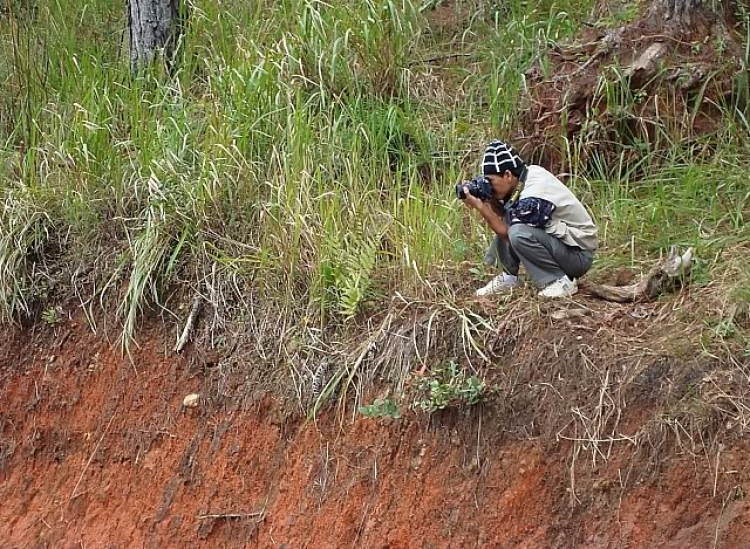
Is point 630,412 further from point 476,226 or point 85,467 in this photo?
point 85,467

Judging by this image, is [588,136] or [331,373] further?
[588,136]

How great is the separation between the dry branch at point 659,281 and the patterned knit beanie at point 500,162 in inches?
23.8

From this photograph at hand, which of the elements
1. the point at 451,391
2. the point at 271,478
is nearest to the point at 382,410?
the point at 451,391

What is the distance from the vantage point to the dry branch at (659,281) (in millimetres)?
3748

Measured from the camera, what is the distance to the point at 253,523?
3916mm

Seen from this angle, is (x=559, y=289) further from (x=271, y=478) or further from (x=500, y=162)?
(x=271, y=478)

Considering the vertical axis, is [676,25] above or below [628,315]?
above

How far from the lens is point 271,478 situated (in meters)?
3.98

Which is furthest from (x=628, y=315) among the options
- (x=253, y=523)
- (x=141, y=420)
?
(x=141, y=420)

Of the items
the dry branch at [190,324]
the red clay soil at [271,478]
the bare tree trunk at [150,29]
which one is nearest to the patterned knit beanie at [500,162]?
the red clay soil at [271,478]

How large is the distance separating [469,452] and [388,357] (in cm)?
52

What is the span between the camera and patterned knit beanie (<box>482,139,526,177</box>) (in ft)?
12.2

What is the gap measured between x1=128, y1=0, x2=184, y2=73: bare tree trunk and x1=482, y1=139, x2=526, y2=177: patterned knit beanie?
2.55 meters

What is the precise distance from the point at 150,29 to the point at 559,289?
10.2 ft
